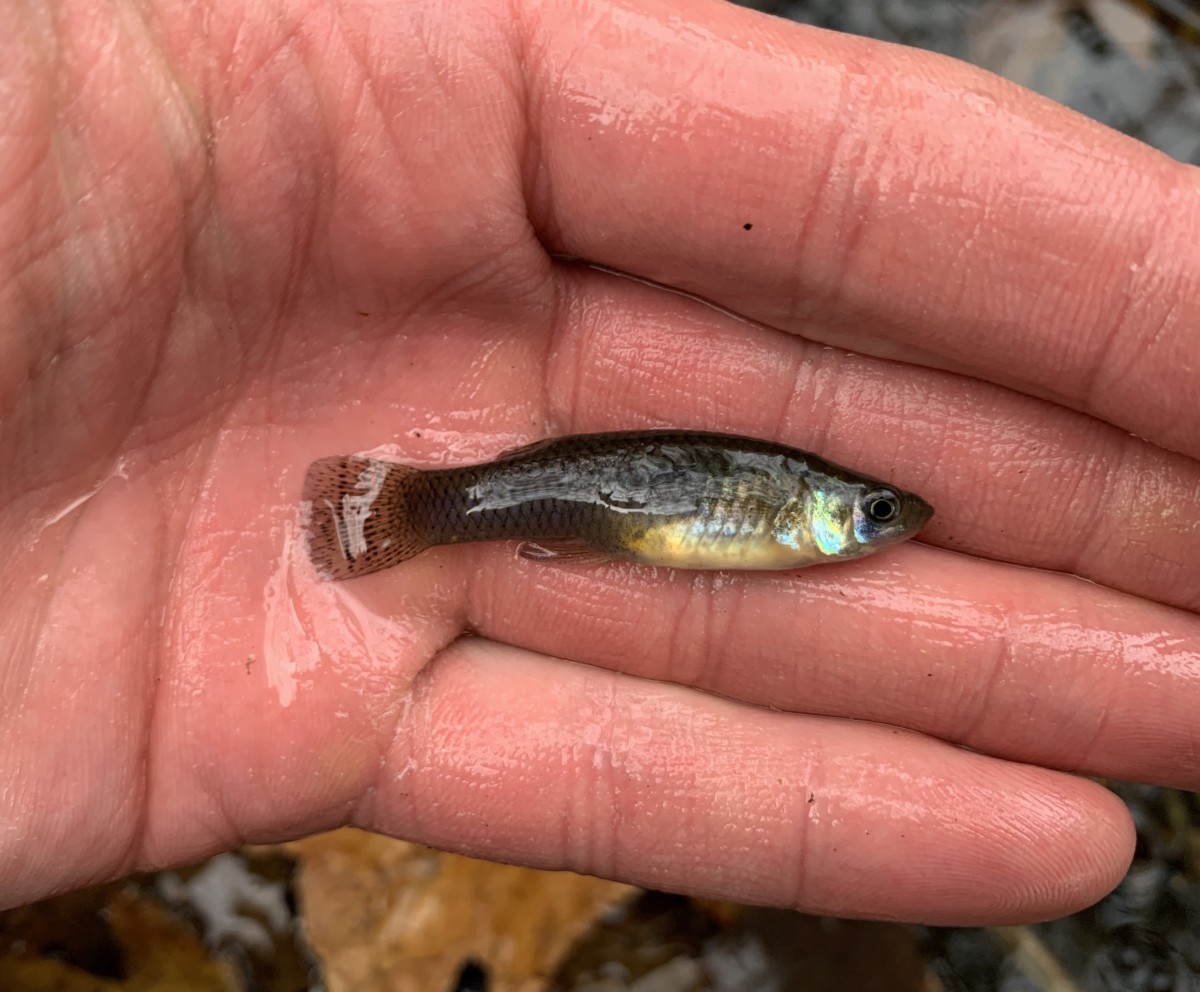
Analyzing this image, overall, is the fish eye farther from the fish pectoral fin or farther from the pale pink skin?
the fish pectoral fin

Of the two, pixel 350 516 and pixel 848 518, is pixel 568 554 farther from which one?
pixel 848 518

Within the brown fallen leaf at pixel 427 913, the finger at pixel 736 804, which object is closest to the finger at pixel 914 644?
the finger at pixel 736 804

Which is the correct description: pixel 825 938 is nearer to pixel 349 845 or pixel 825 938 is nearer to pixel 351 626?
pixel 349 845

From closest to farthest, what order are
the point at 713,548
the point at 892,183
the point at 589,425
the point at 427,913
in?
the point at 892,183 < the point at 713,548 < the point at 589,425 < the point at 427,913

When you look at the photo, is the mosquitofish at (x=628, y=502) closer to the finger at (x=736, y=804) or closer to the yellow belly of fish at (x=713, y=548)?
the yellow belly of fish at (x=713, y=548)

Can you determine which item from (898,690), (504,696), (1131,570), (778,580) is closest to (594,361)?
(778,580)

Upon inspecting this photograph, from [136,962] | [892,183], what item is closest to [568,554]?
[892,183]

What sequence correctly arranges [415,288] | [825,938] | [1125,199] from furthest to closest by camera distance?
1. [825,938]
2. [415,288]
3. [1125,199]

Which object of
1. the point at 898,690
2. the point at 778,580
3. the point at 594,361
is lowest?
the point at 898,690
